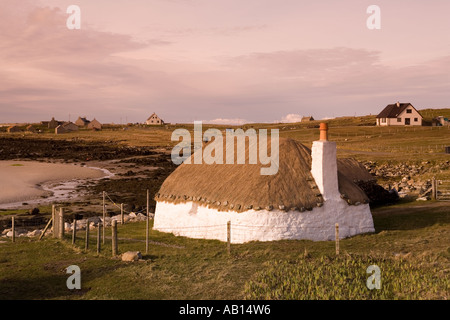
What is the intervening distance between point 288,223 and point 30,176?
1715 inches

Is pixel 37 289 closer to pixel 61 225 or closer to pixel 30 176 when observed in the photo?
pixel 61 225

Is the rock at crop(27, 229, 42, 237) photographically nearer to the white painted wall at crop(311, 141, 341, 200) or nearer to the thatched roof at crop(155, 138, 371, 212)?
the thatched roof at crop(155, 138, 371, 212)

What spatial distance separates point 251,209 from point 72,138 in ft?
358

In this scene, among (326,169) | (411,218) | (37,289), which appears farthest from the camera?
(411,218)

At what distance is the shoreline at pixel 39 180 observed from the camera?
40.5 metres

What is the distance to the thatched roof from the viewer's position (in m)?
19.6

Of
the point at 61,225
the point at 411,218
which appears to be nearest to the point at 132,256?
the point at 61,225

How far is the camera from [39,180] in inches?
1998

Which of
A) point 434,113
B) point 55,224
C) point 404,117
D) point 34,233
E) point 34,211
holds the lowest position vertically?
point 34,233

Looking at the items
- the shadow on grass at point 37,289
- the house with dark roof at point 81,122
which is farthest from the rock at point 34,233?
the house with dark roof at point 81,122

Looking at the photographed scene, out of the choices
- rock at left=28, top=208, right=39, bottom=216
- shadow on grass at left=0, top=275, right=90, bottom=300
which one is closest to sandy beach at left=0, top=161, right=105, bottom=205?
rock at left=28, top=208, right=39, bottom=216

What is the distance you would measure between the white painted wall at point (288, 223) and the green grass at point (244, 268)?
0.56 meters

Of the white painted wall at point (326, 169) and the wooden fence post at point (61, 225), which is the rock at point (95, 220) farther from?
the white painted wall at point (326, 169)
